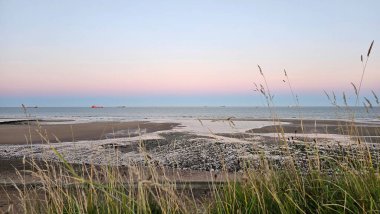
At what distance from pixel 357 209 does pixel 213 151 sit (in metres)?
11.7

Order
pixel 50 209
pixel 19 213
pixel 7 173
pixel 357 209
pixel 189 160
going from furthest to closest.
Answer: pixel 189 160, pixel 7 173, pixel 19 213, pixel 50 209, pixel 357 209

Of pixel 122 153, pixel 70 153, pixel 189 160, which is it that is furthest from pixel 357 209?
pixel 70 153

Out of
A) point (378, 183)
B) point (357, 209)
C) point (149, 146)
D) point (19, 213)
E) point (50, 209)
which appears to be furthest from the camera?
point (149, 146)

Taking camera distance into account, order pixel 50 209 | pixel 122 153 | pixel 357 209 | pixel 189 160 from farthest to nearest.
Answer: pixel 122 153
pixel 189 160
pixel 50 209
pixel 357 209

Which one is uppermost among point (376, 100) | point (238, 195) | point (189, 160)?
point (376, 100)

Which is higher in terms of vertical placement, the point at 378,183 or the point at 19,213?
the point at 378,183

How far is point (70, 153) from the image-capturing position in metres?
15.5

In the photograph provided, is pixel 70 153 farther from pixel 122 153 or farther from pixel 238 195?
pixel 238 195

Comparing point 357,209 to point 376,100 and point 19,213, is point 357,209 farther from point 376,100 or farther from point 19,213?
point 19,213

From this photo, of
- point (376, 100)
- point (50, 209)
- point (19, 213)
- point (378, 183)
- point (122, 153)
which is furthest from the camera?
point (122, 153)

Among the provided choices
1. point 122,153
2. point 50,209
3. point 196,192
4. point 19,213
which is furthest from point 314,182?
point 122,153

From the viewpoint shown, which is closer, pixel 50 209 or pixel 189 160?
pixel 50 209

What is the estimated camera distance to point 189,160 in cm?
1334

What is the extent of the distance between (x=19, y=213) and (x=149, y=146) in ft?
38.1
